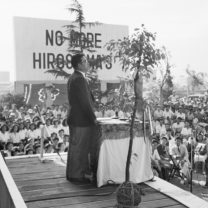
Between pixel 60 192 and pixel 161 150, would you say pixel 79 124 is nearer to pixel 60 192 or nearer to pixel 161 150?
pixel 60 192

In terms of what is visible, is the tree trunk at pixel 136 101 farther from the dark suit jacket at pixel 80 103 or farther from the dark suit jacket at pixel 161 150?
the dark suit jacket at pixel 161 150

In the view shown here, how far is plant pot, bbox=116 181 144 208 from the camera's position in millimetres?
3408

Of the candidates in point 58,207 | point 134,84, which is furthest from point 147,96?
point 58,207

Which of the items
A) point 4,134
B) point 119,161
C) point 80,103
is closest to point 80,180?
point 119,161

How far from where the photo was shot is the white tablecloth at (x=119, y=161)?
4141 millimetres

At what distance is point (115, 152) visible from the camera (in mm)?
4195

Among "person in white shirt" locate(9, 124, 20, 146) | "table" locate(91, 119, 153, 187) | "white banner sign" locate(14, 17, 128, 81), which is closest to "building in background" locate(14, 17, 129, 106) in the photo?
"white banner sign" locate(14, 17, 128, 81)

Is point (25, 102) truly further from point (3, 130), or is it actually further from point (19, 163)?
point (19, 163)

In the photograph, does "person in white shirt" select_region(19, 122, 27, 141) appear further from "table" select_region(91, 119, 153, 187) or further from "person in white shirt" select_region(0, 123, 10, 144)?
"table" select_region(91, 119, 153, 187)

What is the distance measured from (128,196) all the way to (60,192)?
0.98 meters

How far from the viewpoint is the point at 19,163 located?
552 centimetres

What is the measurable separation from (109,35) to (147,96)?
1955 centimetres

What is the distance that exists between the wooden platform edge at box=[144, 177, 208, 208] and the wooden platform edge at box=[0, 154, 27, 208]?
5.81 ft

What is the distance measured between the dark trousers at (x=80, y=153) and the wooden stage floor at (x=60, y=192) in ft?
0.56
